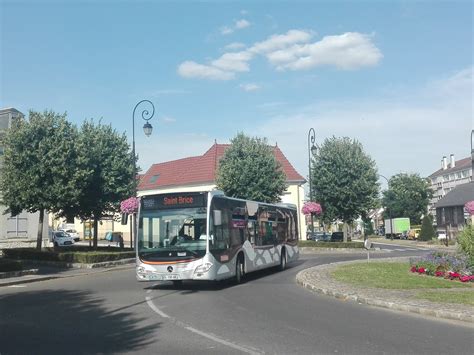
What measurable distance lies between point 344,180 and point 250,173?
7468 millimetres

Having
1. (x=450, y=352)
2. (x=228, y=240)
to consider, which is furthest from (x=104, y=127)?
(x=450, y=352)

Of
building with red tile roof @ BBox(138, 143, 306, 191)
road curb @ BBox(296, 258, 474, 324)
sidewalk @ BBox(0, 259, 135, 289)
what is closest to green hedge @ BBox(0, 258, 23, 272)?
sidewalk @ BBox(0, 259, 135, 289)

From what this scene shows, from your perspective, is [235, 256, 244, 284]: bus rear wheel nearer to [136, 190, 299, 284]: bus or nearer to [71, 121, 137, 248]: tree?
[136, 190, 299, 284]: bus

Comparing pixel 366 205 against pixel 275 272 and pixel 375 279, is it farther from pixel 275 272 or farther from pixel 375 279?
pixel 375 279

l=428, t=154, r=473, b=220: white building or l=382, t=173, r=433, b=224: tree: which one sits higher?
l=428, t=154, r=473, b=220: white building

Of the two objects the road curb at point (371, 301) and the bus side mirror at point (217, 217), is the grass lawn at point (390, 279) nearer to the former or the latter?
the road curb at point (371, 301)

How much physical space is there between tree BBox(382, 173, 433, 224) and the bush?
82138 millimetres

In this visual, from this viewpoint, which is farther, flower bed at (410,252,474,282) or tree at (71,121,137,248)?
tree at (71,121,137,248)

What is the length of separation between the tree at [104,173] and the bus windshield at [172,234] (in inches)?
605

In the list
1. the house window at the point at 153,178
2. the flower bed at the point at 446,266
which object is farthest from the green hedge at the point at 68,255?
the house window at the point at 153,178

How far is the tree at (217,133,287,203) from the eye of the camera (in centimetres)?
4112

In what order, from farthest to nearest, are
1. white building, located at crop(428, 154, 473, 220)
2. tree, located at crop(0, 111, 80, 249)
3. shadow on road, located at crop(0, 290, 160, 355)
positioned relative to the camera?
1. white building, located at crop(428, 154, 473, 220)
2. tree, located at crop(0, 111, 80, 249)
3. shadow on road, located at crop(0, 290, 160, 355)

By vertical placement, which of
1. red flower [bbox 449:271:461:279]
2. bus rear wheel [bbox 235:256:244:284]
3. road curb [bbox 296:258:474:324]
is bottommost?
road curb [bbox 296:258:474:324]

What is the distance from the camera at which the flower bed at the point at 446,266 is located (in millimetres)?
16406
